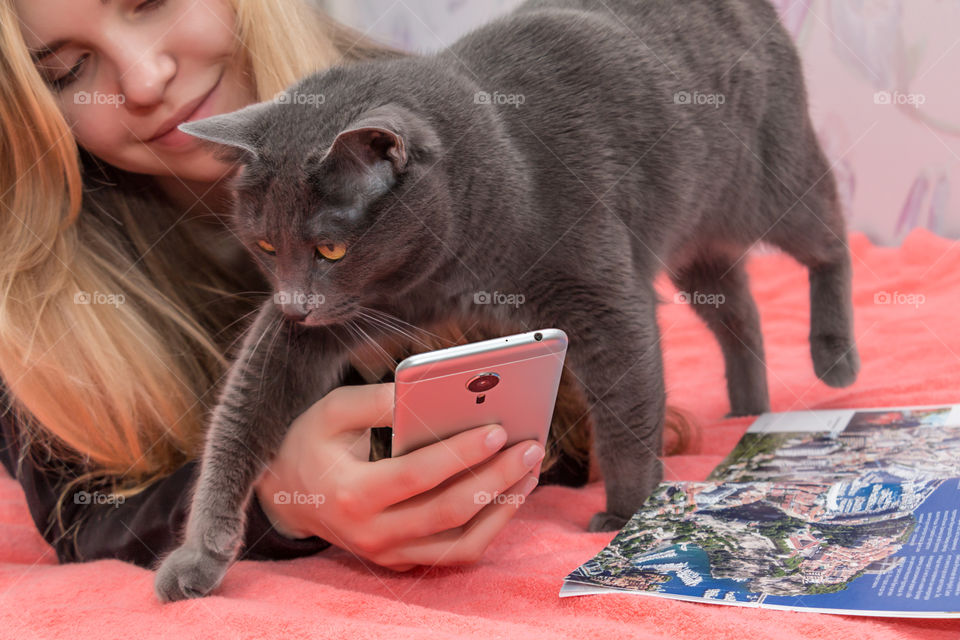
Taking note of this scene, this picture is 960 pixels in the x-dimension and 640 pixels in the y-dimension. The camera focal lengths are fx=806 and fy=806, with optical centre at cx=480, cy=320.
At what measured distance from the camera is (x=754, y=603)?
0.81 m

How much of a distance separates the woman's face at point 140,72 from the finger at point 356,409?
0.45 metres

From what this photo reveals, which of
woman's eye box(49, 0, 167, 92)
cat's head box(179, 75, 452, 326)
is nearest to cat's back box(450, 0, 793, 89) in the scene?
cat's head box(179, 75, 452, 326)

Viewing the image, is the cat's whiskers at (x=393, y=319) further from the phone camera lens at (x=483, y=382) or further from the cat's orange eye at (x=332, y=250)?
the phone camera lens at (x=483, y=382)

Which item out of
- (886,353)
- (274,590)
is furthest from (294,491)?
(886,353)

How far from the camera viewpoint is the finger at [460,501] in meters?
0.95

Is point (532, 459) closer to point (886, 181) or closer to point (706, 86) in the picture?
point (706, 86)

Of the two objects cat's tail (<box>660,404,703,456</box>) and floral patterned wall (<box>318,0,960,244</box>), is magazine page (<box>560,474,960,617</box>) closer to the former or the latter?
cat's tail (<box>660,404,703,456</box>)

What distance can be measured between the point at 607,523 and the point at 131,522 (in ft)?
2.27

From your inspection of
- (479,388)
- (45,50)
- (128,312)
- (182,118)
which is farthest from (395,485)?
(45,50)

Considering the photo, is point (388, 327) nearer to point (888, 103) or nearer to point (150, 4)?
point (150, 4)

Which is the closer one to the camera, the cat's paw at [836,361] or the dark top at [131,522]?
the dark top at [131,522]

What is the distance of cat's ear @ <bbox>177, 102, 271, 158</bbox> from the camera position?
0.93 meters

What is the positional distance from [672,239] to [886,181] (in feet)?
4.97

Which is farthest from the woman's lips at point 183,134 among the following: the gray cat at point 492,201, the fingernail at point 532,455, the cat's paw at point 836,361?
the cat's paw at point 836,361
